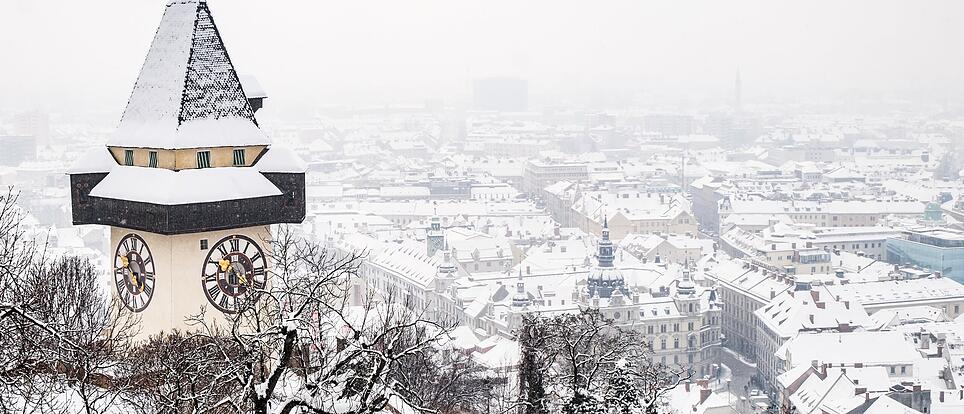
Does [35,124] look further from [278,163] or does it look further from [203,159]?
[203,159]

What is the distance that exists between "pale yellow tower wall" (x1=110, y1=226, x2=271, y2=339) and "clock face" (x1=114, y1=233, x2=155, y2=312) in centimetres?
8

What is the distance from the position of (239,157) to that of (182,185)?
74cm

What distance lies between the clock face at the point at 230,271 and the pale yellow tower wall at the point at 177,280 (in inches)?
2.3

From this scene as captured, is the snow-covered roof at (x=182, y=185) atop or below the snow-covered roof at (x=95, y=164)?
below

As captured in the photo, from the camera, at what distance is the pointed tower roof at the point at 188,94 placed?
12820mm

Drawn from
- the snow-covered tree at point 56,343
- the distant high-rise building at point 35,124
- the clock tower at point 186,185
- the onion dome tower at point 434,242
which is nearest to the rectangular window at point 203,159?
the clock tower at point 186,185

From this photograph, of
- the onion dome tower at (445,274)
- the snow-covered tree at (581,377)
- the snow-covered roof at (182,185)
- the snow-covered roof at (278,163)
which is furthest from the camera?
the onion dome tower at (445,274)

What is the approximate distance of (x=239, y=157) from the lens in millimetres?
13133

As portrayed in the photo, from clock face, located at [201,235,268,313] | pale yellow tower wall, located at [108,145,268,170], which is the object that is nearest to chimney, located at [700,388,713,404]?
clock face, located at [201,235,268,313]

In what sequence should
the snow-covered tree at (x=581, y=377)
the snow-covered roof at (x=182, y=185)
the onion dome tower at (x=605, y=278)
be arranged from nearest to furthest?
the snow-covered tree at (x=581, y=377), the snow-covered roof at (x=182, y=185), the onion dome tower at (x=605, y=278)

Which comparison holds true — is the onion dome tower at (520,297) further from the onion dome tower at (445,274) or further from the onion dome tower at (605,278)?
the onion dome tower at (445,274)

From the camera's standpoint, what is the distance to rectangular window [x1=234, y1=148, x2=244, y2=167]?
516 inches

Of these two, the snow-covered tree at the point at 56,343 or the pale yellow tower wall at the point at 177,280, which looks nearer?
the snow-covered tree at the point at 56,343

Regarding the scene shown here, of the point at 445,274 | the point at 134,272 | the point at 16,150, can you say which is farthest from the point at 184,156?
the point at 16,150
